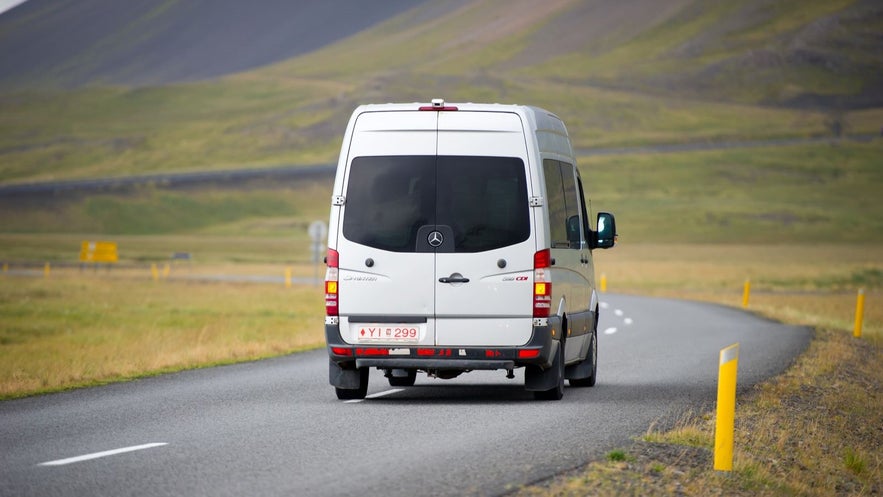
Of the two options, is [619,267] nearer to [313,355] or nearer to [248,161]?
[313,355]

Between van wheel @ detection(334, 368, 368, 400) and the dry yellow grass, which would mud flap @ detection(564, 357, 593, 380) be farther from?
the dry yellow grass

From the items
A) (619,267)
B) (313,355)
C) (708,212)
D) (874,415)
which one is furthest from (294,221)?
(874,415)

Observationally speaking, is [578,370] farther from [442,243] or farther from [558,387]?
[442,243]

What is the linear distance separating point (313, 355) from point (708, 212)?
102 metres

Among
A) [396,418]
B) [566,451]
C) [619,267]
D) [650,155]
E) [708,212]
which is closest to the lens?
[566,451]

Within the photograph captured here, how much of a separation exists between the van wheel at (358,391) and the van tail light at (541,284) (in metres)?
1.94

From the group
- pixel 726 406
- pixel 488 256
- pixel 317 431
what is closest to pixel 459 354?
pixel 488 256

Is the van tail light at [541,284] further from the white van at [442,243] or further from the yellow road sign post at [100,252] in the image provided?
the yellow road sign post at [100,252]

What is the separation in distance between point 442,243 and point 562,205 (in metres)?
1.57

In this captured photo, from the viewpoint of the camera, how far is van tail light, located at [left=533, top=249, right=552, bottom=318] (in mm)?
12547

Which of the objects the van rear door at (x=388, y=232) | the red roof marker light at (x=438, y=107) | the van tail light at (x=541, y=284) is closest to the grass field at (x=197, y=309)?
the van rear door at (x=388, y=232)

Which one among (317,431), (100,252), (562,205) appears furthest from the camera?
(100,252)

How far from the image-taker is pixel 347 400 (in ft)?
44.5

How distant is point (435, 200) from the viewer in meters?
12.7
